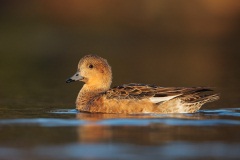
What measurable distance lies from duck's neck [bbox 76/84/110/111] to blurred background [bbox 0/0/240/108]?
2.12ft

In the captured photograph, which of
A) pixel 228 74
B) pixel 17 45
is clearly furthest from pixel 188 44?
pixel 228 74

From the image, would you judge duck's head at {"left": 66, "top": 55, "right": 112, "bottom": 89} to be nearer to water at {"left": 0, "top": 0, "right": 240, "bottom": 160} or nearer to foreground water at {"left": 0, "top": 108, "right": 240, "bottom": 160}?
water at {"left": 0, "top": 0, "right": 240, "bottom": 160}

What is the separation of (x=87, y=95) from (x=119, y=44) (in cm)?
1703

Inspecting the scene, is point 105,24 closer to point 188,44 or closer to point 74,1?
point 74,1

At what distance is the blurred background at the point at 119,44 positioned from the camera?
1855 cm

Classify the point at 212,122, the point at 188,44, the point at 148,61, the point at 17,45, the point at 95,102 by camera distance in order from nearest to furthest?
the point at 212,122 → the point at 95,102 → the point at 148,61 → the point at 17,45 → the point at 188,44

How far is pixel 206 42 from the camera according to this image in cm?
3216

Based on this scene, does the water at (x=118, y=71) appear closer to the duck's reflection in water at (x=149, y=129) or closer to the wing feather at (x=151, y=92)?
the duck's reflection in water at (x=149, y=129)

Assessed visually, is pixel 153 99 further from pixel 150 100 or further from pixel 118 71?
pixel 118 71

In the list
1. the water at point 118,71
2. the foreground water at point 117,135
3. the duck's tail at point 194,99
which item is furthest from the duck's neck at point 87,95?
the duck's tail at point 194,99

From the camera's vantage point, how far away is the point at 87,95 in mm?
14305

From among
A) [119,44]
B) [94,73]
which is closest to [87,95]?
[94,73]

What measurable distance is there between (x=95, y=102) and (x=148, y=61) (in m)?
10.8

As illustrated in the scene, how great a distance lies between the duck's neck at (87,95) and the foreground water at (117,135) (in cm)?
39
